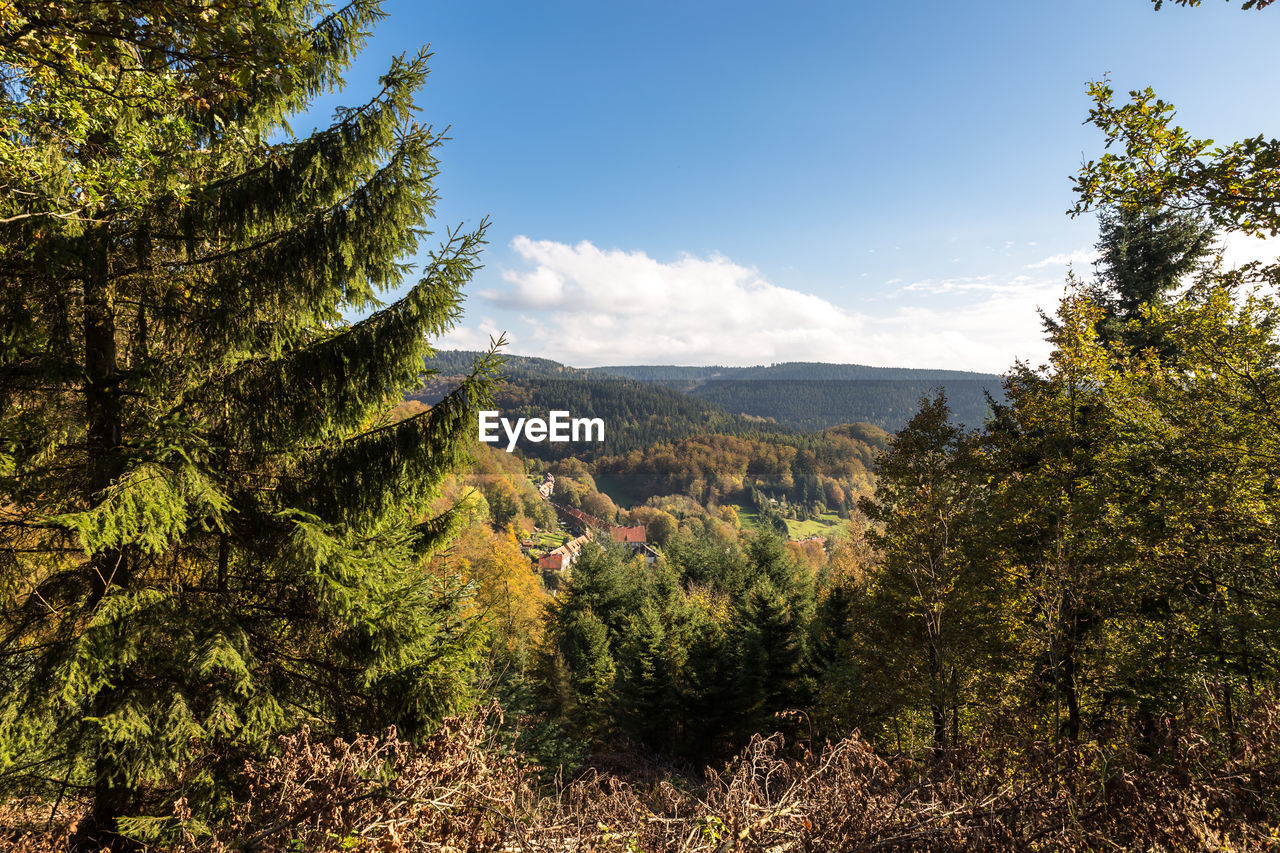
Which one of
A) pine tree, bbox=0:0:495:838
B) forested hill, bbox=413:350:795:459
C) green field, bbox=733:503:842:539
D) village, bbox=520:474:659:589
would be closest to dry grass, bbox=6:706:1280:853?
pine tree, bbox=0:0:495:838

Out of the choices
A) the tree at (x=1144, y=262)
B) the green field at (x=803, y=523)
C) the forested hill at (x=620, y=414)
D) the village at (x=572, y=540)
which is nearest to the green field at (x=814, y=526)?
the green field at (x=803, y=523)

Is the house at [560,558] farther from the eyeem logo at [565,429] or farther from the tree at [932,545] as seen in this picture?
the eyeem logo at [565,429]

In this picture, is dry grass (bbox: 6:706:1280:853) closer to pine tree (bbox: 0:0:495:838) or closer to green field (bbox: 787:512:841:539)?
pine tree (bbox: 0:0:495:838)

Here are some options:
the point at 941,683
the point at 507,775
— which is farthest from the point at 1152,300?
the point at 507,775

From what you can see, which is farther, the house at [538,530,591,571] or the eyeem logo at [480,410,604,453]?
the eyeem logo at [480,410,604,453]

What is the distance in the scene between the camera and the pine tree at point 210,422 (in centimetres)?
368

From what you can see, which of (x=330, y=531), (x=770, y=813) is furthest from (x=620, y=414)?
(x=770, y=813)

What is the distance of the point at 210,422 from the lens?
14.5 feet

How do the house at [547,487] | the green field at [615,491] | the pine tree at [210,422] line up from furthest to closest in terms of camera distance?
the green field at [615,491] < the house at [547,487] < the pine tree at [210,422]

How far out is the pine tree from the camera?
3680mm

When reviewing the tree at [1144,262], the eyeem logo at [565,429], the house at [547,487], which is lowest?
the house at [547,487]

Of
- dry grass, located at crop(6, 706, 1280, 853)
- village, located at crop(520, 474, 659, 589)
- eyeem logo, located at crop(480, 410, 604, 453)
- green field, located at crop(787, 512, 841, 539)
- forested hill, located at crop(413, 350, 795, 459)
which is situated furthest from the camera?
forested hill, located at crop(413, 350, 795, 459)

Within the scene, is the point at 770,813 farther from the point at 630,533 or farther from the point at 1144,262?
the point at 630,533

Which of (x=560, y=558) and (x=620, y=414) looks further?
(x=620, y=414)
